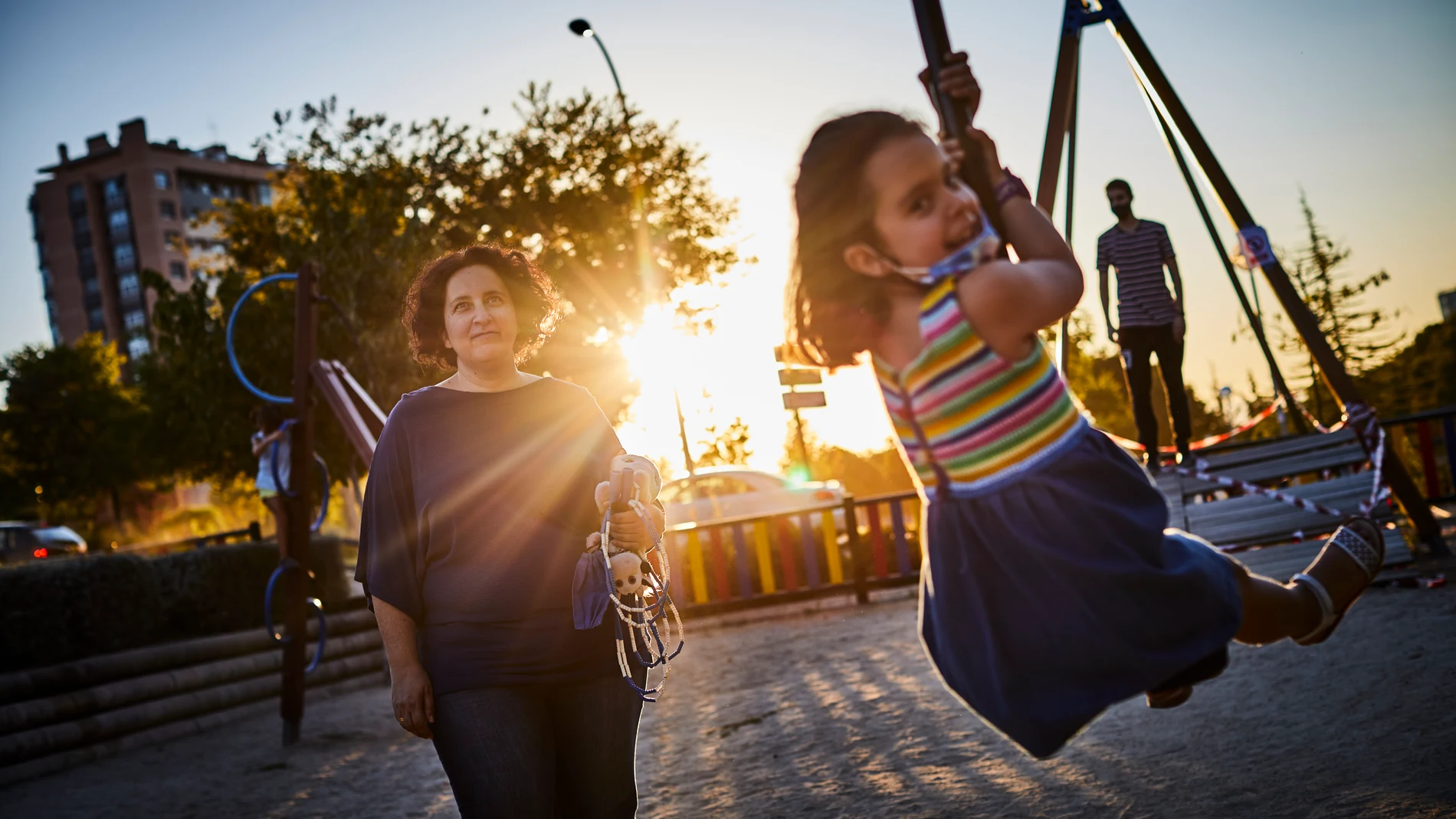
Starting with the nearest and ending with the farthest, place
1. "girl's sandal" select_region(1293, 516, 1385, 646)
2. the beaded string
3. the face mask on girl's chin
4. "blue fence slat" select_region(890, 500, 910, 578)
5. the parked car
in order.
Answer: the face mask on girl's chin, "girl's sandal" select_region(1293, 516, 1385, 646), the beaded string, "blue fence slat" select_region(890, 500, 910, 578), the parked car

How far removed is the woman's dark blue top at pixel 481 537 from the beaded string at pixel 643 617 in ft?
0.15

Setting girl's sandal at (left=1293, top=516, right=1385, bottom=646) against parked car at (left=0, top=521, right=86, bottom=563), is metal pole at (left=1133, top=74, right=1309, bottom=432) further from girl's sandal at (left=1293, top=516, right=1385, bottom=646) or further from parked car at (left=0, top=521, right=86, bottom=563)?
parked car at (left=0, top=521, right=86, bottom=563)

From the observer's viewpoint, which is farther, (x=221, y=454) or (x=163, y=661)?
(x=221, y=454)

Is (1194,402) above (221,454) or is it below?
below

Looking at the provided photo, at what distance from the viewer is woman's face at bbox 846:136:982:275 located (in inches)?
89.2

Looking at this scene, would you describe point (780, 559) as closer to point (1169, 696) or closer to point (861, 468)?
point (1169, 696)

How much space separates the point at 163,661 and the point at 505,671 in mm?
9283

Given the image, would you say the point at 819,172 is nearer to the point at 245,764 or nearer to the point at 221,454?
the point at 245,764

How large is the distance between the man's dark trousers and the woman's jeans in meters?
7.59

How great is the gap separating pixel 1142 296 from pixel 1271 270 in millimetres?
2639

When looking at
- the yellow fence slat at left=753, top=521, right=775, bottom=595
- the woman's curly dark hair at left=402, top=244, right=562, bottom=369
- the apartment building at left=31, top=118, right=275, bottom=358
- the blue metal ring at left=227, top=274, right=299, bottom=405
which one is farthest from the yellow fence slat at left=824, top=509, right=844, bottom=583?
the apartment building at left=31, top=118, right=275, bottom=358

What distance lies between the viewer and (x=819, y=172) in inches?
92.7

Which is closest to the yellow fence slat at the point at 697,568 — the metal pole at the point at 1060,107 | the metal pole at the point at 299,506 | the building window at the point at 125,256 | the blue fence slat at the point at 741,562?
the blue fence slat at the point at 741,562

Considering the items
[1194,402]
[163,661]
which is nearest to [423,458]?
[163,661]
